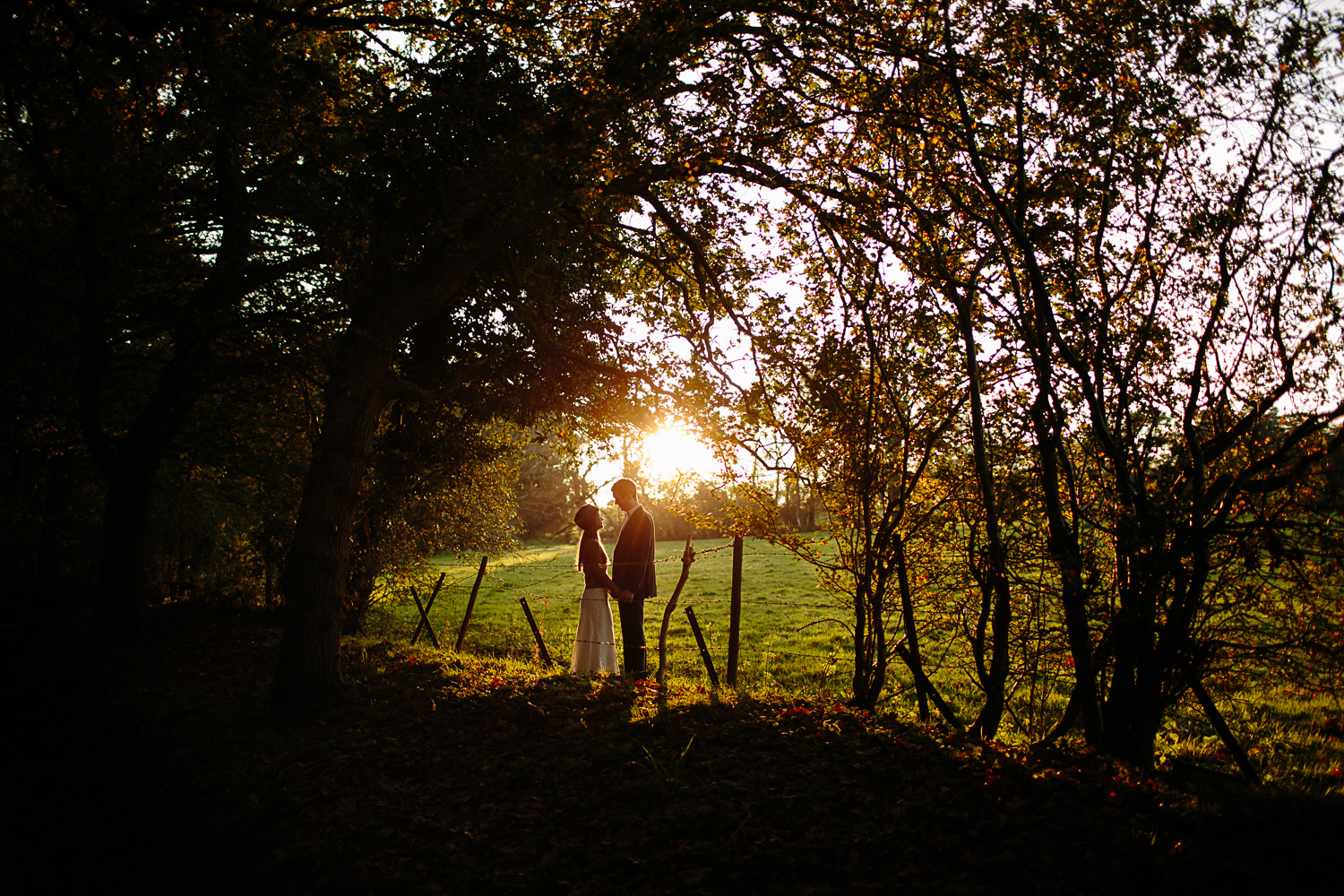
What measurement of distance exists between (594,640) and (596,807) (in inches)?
185

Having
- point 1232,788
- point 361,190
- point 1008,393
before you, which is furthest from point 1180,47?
point 361,190

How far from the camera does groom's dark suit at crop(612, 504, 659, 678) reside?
9.47m

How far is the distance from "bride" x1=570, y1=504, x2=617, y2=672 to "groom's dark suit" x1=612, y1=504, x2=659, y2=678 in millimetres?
275

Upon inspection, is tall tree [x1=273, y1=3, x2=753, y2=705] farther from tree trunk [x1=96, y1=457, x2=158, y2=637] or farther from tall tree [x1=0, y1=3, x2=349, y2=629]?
tree trunk [x1=96, y1=457, x2=158, y2=637]

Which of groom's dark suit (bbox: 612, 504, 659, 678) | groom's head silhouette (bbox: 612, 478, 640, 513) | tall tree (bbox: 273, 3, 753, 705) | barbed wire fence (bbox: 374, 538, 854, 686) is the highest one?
tall tree (bbox: 273, 3, 753, 705)

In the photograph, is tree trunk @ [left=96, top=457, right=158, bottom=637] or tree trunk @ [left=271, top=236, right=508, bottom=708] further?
tree trunk @ [left=96, top=457, right=158, bottom=637]

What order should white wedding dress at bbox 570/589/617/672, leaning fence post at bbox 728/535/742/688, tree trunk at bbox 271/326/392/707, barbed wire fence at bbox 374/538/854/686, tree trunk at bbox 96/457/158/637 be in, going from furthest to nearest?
1. tree trunk at bbox 96/457/158/637
2. white wedding dress at bbox 570/589/617/672
3. barbed wire fence at bbox 374/538/854/686
4. leaning fence post at bbox 728/535/742/688
5. tree trunk at bbox 271/326/392/707

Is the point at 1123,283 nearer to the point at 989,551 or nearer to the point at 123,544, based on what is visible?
the point at 989,551

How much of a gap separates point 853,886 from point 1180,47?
6424 millimetres

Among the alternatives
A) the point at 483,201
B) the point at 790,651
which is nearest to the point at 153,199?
the point at 483,201

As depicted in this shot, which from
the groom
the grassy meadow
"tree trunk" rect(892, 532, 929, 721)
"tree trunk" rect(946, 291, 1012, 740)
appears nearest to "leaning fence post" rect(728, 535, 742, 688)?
the grassy meadow

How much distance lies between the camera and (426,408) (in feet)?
39.5

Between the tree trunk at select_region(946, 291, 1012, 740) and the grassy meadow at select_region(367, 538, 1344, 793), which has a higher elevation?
the tree trunk at select_region(946, 291, 1012, 740)

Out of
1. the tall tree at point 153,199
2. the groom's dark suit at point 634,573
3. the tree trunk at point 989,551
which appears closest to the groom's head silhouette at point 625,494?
the groom's dark suit at point 634,573
